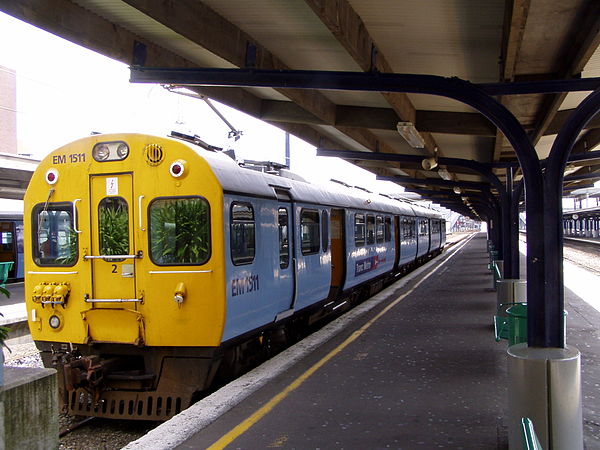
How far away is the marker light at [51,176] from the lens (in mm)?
6352

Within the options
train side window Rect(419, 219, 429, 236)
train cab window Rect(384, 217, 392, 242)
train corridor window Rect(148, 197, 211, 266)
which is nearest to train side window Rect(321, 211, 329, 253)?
train corridor window Rect(148, 197, 211, 266)

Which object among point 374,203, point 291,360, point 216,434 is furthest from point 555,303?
point 374,203

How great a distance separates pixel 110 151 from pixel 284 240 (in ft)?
8.82

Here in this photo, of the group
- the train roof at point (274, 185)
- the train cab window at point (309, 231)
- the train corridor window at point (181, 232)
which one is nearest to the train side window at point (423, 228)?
the train roof at point (274, 185)

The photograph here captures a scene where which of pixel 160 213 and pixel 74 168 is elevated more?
pixel 74 168

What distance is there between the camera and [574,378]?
396 centimetres

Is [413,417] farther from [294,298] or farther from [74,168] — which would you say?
[74,168]

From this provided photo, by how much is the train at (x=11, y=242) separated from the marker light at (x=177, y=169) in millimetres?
16346

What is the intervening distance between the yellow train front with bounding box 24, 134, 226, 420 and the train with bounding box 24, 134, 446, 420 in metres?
0.01

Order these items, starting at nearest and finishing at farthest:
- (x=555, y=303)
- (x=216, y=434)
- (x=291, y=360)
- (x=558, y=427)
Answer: (x=558, y=427)
(x=555, y=303)
(x=216, y=434)
(x=291, y=360)

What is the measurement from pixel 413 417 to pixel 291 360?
2.35m

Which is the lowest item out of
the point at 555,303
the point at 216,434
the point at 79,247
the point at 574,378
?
the point at 216,434

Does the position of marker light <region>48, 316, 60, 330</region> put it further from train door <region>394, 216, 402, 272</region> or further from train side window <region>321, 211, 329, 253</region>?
train door <region>394, 216, 402, 272</region>

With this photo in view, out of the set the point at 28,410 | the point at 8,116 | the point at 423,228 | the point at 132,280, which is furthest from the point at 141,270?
the point at 8,116
